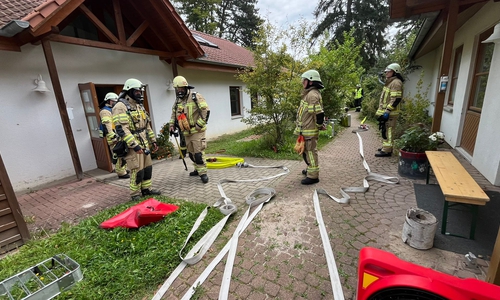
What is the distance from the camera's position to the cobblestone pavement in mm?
2156

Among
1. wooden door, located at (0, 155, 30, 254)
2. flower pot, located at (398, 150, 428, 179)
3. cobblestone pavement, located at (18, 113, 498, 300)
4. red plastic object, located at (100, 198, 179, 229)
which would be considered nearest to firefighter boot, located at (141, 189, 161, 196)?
cobblestone pavement, located at (18, 113, 498, 300)

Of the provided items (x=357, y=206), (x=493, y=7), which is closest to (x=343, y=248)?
(x=357, y=206)

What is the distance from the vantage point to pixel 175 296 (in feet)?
6.83

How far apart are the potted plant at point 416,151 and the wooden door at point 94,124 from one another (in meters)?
6.79

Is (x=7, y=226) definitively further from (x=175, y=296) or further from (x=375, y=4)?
(x=375, y=4)

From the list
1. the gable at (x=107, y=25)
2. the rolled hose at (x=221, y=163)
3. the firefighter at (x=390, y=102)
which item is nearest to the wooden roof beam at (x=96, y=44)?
the gable at (x=107, y=25)

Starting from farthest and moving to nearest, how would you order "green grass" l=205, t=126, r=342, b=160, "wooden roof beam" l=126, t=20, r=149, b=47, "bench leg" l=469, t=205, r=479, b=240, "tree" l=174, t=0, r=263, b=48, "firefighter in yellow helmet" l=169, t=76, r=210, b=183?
1. "tree" l=174, t=0, r=263, b=48
2. "green grass" l=205, t=126, r=342, b=160
3. "wooden roof beam" l=126, t=20, r=149, b=47
4. "firefighter in yellow helmet" l=169, t=76, r=210, b=183
5. "bench leg" l=469, t=205, r=479, b=240

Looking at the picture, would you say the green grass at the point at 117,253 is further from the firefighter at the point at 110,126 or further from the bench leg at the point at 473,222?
the bench leg at the point at 473,222

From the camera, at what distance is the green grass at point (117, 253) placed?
7.23ft

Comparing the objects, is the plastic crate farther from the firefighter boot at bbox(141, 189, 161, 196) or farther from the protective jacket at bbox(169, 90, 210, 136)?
the protective jacket at bbox(169, 90, 210, 136)

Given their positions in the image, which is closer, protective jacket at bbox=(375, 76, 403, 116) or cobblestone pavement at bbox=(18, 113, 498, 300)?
cobblestone pavement at bbox=(18, 113, 498, 300)

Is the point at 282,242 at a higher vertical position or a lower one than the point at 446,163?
lower

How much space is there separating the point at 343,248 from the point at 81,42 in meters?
6.64

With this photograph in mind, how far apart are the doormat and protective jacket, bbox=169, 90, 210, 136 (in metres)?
4.01
